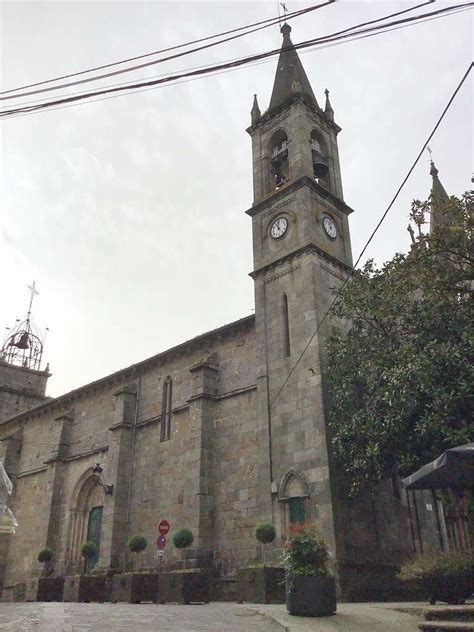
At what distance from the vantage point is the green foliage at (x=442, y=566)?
980cm

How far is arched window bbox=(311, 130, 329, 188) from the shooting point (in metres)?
24.3

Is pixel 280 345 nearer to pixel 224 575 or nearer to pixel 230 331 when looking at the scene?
pixel 230 331

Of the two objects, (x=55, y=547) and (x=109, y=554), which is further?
(x=55, y=547)

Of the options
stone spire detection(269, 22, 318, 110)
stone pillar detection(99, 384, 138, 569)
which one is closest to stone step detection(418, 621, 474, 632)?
stone pillar detection(99, 384, 138, 569)

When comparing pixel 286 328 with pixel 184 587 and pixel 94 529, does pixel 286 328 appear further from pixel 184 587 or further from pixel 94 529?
pixel 94 529

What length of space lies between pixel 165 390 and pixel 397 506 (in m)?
11.6

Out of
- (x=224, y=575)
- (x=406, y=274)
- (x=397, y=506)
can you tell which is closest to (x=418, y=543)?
(x=397, y=506)

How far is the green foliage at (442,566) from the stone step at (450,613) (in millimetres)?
1054

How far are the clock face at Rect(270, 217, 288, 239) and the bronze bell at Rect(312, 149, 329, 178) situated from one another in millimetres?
3355

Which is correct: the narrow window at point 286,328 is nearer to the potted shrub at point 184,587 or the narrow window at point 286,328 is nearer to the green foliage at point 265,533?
the green foliage at point 265,533

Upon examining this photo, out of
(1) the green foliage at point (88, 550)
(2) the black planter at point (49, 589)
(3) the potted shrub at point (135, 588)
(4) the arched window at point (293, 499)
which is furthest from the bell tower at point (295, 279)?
(1) the green foliage at point (88, 550)

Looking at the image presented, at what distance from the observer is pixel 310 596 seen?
1021 centimetres

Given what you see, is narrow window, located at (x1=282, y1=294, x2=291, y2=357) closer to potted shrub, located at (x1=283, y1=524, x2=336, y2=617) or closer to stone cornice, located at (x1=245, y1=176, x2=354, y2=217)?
stone cornice, located at (x1=245, y1=176, x2=354, y2=217)

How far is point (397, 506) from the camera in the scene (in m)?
19.6
